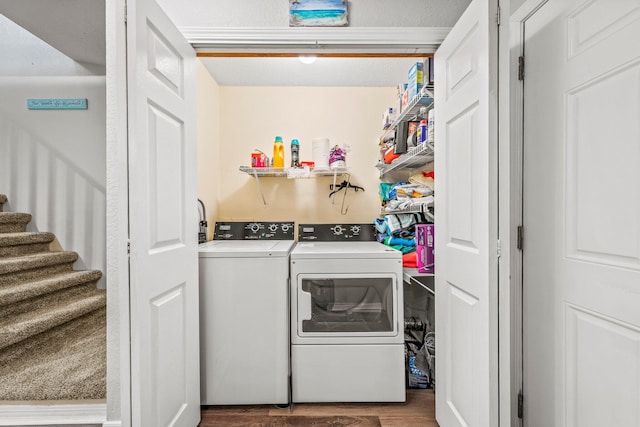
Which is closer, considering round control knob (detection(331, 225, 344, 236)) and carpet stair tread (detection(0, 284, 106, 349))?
carpet stair tread (detection(0, 284, 106, 349))

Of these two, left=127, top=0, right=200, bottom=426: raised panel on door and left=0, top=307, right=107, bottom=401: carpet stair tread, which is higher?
left=127, top=0, right=200, bottom=426: raised panel on door

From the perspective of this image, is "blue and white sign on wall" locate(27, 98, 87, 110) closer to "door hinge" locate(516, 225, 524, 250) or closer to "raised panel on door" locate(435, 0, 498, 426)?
"raised panel on door" locate(435, 0, 498, 426)

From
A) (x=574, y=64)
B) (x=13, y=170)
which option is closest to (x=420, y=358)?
(x=574, y=64)

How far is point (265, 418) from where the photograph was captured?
1.85 meters

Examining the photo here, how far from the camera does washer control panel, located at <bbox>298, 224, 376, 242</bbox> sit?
2.87m

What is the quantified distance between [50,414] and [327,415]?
4.27 feet

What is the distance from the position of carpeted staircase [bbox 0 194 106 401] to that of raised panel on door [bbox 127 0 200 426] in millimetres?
363

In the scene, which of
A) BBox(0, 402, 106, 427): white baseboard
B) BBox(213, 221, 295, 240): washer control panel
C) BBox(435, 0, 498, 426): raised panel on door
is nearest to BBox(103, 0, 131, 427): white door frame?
BBox(0, 402, 106, 427): white baseboard

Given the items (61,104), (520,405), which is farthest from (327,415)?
(61,104)

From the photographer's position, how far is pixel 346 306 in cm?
200

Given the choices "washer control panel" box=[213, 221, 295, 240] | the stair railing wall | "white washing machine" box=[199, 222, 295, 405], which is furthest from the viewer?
the stair railing wall

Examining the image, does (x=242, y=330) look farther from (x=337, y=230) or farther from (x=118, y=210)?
(x=337, y=230)

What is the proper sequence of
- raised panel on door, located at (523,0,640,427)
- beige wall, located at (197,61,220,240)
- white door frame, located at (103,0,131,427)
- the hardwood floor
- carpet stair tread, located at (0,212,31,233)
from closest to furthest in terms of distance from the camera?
raised panel on door, located at (523,0,640,427)
white door frame, located at (103,0,131,427)
the hardwood floor
beige wall, located at (197,61,220,240)
carpet stair tread, located at (0,212,31,233)

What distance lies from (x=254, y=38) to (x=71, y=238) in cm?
248
